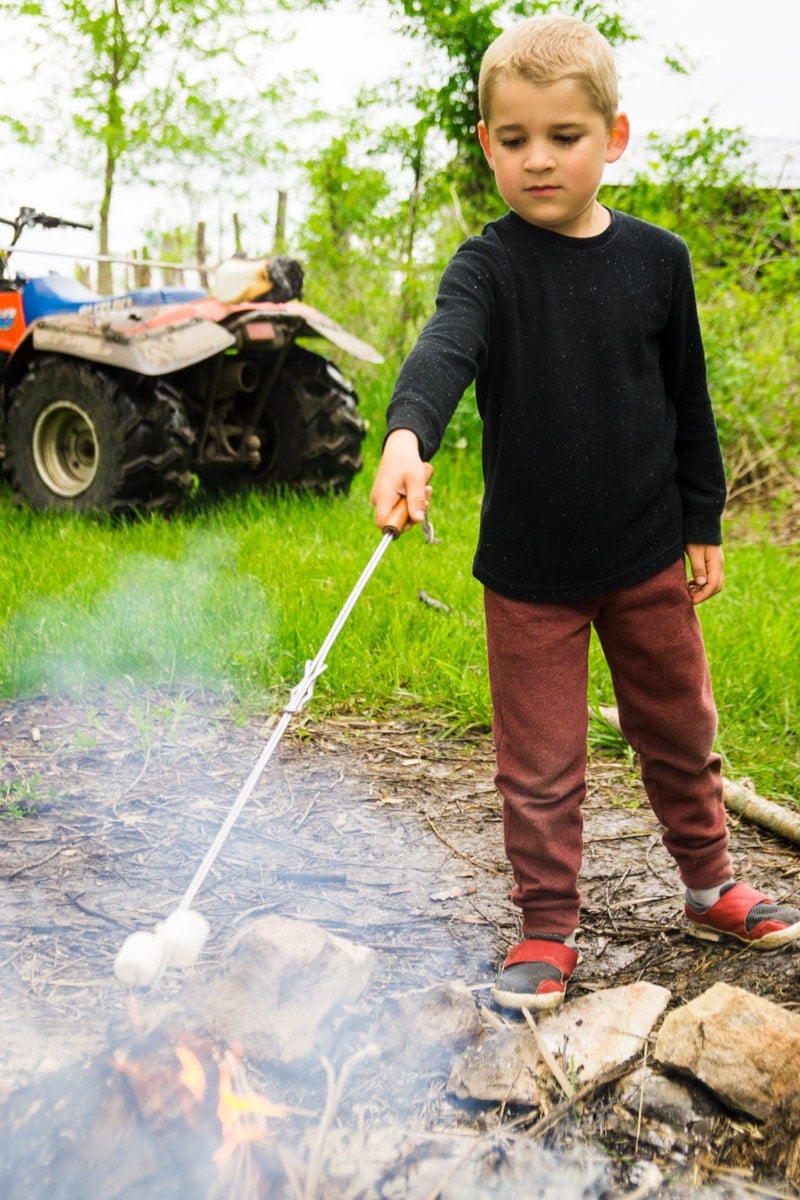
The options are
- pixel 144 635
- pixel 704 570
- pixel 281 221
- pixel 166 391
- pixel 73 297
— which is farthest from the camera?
pixel 281 221

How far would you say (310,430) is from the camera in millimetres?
6125

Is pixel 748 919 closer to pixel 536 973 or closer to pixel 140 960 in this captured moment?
pixel 536 973

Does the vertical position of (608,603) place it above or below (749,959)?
above

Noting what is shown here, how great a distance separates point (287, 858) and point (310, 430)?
3.90 metres

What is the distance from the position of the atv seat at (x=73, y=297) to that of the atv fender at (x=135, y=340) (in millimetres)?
402

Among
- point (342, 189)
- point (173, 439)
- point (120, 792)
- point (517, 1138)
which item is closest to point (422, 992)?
point (517, 1138)

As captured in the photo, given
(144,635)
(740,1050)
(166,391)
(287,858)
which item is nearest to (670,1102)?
(740,1050)

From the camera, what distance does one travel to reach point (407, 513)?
1.60 meters

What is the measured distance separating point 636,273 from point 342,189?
24.5 ft

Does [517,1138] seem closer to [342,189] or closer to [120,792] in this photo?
[120,792]

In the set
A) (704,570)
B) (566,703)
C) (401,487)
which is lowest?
(566,703)

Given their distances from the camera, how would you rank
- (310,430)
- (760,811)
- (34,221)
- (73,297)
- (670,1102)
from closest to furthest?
(670,1102), (760,811), (34,221), (310,430), (73,297)

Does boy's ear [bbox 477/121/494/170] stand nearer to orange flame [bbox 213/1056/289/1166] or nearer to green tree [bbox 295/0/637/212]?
orange flame [bbox 213/1056/289/1166]

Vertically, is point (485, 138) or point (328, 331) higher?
point (485, 138)
